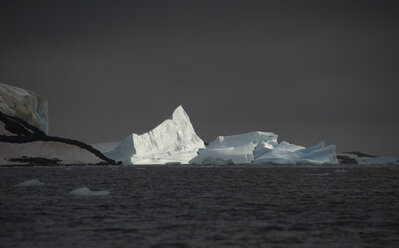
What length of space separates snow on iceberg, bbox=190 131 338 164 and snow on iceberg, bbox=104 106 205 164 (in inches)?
1159

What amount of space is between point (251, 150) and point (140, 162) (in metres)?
50.4

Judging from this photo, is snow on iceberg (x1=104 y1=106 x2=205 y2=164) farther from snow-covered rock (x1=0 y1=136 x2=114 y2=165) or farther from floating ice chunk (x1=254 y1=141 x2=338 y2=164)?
floating ice chunk (x1=254 y1=141 x2=338 y2=164)

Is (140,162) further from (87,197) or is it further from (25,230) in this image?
(25,230)

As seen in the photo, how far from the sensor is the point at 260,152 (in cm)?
13662

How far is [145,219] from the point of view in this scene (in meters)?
26.8

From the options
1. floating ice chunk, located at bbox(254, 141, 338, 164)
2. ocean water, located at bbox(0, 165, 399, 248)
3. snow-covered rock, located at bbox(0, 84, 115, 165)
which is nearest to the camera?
ocean water, located at bbox(0, 165, 399, 248)

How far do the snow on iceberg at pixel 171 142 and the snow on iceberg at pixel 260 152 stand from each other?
1159 inches

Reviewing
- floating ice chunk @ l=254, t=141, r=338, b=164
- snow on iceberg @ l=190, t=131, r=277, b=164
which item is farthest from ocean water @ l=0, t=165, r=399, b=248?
snow on iceberg @ l=190, t=131, r=277, b=164

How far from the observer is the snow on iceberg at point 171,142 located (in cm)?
18700

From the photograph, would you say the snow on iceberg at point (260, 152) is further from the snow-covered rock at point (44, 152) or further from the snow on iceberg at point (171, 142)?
the snow-covered rock at point (44, 152)

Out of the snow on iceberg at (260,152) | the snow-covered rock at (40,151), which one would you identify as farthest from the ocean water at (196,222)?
the snow-covered rock at (40,151)

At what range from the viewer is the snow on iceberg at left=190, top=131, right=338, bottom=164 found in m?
127

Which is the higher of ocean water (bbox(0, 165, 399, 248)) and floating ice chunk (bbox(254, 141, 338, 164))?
floating ice chunk (bbox(254, 141, 338, 164))

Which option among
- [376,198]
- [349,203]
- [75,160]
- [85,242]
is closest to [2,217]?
[85,242]
